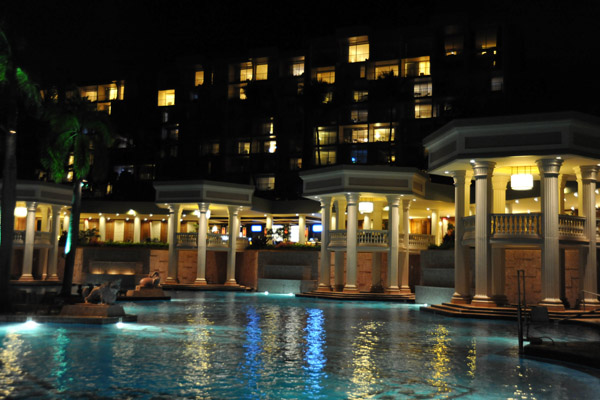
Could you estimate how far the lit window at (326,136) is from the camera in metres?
71.8

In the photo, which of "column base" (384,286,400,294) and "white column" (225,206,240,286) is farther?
"white column" (225,206,240,286)

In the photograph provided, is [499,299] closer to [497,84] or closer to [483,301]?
[483,301]

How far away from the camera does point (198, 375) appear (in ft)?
32.8

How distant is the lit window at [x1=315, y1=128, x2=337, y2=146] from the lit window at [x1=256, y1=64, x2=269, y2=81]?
10349mm

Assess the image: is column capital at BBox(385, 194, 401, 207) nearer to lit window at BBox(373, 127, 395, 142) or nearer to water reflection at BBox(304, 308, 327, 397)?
water reflection at BBox(304, 308, 327, 397)


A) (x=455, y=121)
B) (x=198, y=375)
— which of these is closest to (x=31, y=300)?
(x=198, y=375)

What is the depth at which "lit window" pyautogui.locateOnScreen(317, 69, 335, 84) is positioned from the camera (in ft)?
237

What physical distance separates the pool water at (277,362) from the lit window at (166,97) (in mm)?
66370

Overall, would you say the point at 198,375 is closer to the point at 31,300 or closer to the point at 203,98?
the point at 31,300

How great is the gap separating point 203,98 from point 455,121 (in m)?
59.5

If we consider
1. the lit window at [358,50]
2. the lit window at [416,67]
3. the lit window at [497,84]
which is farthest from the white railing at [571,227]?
the lit window at [358,50]

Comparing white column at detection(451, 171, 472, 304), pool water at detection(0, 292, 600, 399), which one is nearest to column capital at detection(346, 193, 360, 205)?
white column at detection(451, 171, 472, 304)

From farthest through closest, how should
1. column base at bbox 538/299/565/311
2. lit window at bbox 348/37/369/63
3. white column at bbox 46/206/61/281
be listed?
lit window at bbox 348/37/369/63 < white column at bbox 46/206/61/281 < column base at bbox 538/299/565/311

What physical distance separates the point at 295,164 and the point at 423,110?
16185mm
